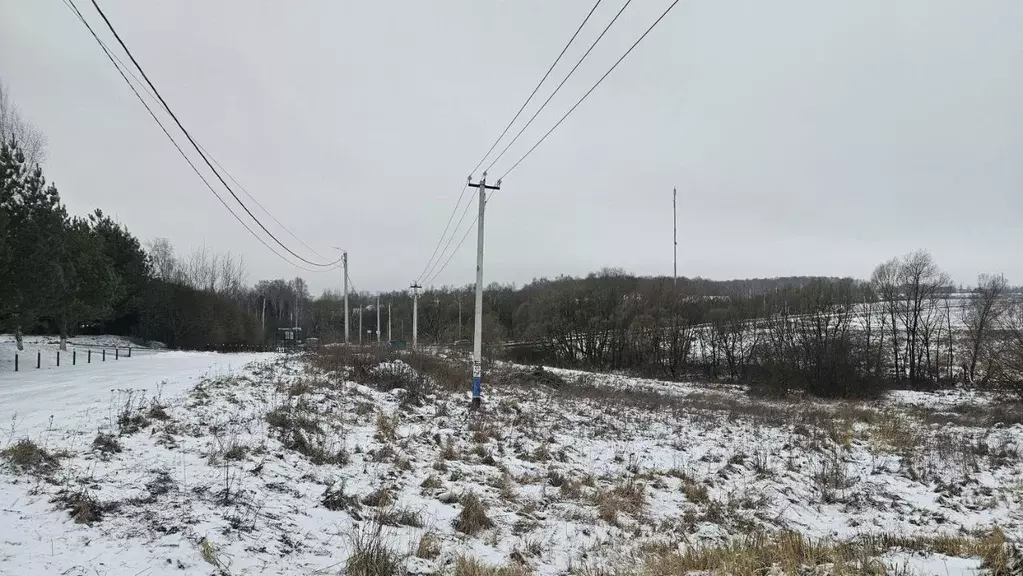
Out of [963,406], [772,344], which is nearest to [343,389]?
[963,406]

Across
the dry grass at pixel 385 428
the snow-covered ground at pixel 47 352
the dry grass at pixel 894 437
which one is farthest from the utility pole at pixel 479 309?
the snow-covered ground at pixel 47 352

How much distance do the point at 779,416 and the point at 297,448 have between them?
1670 centimetres

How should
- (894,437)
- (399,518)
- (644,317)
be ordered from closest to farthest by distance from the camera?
(399,518) < (894,437) < (644,317)

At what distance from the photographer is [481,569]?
4.82 m

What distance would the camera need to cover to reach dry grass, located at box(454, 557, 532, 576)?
15.5 feet

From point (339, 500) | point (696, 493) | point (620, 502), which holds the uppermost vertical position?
point (339, 500)

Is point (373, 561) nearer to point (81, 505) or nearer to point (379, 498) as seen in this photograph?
point (379, 498)

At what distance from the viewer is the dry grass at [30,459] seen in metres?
5.52

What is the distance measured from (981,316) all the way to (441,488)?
5245cm

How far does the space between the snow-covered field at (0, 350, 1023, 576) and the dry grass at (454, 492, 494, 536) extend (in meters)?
0.02

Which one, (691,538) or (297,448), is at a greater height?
(297,448)

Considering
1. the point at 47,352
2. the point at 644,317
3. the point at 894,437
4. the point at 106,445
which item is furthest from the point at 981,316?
the point at 47,352

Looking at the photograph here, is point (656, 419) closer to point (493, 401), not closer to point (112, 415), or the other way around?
point (493, 401)

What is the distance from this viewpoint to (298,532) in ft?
17.4
